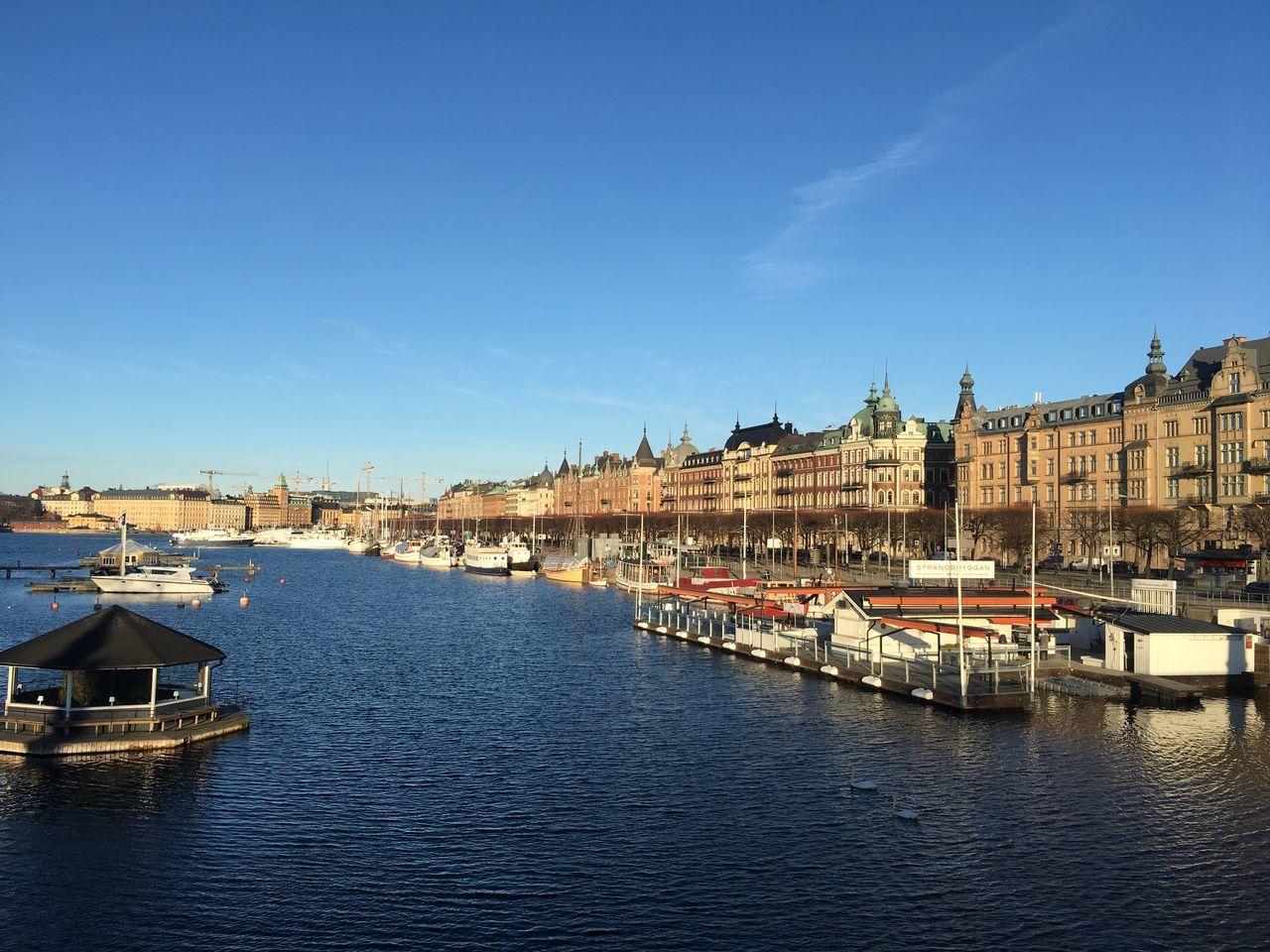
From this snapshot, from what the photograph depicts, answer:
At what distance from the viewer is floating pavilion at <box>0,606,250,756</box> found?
35719mm

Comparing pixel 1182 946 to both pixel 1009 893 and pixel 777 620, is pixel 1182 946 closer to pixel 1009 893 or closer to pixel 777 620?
pixel 1009 893

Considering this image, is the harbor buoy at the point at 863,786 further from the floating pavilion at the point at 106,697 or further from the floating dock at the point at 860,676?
the floating pavilion at the point at 106,697

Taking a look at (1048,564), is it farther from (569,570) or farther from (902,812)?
(902,812)

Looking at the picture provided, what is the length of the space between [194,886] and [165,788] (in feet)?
27.4

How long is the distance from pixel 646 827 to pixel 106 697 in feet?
67.5

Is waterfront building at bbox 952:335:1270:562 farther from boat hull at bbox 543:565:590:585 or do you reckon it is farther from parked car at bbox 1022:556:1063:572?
boat hull at bbox 543:565:590:585

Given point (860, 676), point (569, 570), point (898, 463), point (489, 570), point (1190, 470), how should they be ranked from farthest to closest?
point (489, 570)
point (898, 463)
point (569, 570)
point (1190, 470)
point (860, 676)

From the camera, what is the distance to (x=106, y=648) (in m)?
36.9

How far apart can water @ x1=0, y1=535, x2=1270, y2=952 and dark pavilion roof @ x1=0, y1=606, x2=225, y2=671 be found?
3.16 meters

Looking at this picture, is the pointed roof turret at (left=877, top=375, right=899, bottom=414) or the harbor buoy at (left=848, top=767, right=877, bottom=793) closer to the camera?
the harbor buoy at (left=848, top=767, right=877, bottom=793)

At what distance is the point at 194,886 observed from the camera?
24.7 meters

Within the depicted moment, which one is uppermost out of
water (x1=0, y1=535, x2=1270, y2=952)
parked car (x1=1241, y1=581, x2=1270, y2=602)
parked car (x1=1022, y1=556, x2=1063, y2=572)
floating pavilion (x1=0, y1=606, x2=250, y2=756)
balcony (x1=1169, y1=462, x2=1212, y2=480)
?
balcony (x1=1169, y1=462, x2=1212, y2=480)

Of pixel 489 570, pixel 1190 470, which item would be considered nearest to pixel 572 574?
pixel 489 570

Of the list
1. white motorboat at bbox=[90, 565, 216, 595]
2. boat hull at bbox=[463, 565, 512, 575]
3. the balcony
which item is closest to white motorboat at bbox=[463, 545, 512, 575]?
boat hull at bbox=[463, 565, 512, 575]
